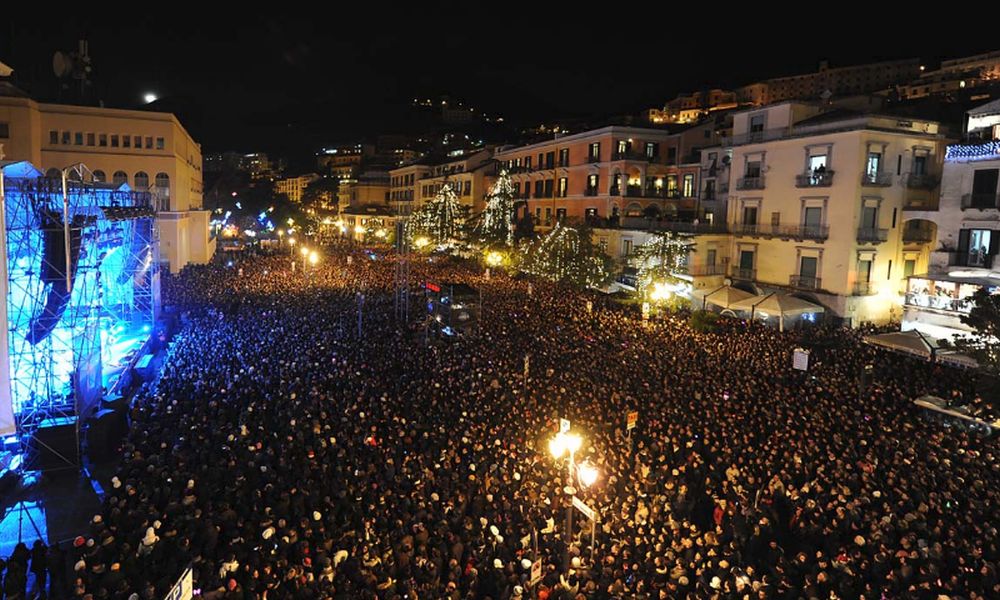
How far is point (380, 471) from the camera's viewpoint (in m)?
11.4

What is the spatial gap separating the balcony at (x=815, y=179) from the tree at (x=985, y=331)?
10425 millimetres

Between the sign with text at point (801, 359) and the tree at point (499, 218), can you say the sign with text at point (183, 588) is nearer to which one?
the sign with text at point (801, 359)

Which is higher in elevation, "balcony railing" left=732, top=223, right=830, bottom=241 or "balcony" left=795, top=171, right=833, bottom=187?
"balcony" left=795, top=171, right=833, bottom=187

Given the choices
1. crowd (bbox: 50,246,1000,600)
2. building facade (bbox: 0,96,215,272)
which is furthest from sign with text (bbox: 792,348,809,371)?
building facade (bbox: 0,96,215,272)

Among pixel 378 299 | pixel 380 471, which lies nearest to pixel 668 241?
pixel 378 299

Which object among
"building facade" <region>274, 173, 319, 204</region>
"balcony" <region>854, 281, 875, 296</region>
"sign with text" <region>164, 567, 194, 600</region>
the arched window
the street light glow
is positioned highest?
"building facade" <region>274, 173, 319, 204</region>

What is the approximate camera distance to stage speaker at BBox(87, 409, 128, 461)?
527 inches

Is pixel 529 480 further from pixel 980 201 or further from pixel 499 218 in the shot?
pixel 499 218

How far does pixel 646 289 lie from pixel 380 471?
18.4 metres

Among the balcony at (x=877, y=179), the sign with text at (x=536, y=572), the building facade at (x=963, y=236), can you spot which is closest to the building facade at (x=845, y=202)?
the balcony at (x=877, y=179)

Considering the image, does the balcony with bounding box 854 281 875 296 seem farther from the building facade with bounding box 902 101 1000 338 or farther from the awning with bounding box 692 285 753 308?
the awning with bounding box 692 285 753 308

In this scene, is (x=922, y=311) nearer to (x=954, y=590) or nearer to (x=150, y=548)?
(x=954, y=590)

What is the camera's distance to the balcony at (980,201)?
69.4ft

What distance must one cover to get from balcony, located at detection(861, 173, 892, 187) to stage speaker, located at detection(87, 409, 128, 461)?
26417 mm
